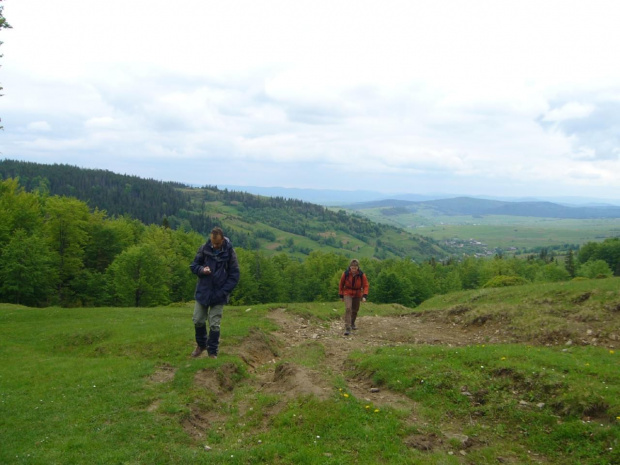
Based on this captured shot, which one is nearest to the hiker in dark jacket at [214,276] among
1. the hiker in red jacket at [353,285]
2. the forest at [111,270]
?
the hiker in red jacket at [353,285]

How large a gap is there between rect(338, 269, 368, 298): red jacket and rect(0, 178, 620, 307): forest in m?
37.3

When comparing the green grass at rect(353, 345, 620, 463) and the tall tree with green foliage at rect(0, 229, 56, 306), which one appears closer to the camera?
the green grass at rect(353, 345, 620, 463)

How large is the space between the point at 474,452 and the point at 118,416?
917cm

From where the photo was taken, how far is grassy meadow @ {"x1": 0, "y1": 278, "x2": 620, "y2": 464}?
8.33m

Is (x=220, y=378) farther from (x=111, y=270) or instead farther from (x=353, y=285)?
(x=111, y=270)

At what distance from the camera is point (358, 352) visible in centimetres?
1628

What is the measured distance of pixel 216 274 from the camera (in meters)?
13.4

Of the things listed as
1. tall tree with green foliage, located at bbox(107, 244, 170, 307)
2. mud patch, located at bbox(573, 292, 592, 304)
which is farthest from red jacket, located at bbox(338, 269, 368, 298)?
tall tree with green foliage, located at bbox(107, 244, 170, 307)

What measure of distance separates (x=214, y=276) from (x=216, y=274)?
0.11m

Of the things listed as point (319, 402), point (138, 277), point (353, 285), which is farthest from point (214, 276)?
point (138, 277)

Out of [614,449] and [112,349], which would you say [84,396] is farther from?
Result: [614,449]

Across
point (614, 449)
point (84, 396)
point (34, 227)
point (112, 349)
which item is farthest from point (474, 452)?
point (34, 227)

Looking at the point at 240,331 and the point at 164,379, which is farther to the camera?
the point at 240,331

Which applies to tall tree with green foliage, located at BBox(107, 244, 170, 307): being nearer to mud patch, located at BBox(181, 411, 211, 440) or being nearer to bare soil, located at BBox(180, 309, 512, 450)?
bare soil, located at BBox(180, 309, 512, 450)
